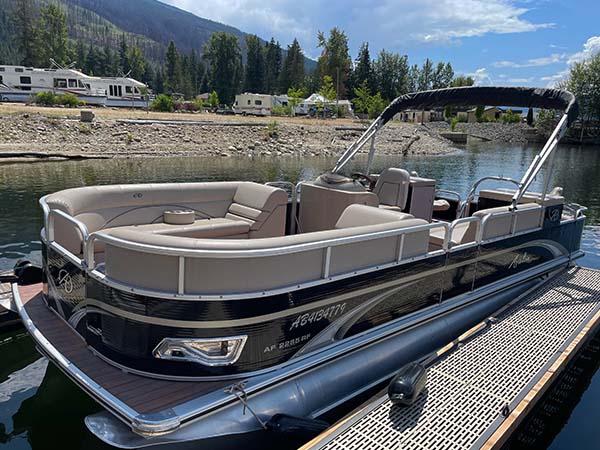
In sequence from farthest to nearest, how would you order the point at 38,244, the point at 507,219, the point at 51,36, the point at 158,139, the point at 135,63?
1. the point at 135,63
2. the point at 51,36
3. the point at 158,139
4. the point at 38,244
5. the point at 507,219

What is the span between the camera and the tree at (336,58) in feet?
263

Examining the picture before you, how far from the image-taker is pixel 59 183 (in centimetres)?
1702

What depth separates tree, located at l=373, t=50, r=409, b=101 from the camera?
82.9 metres

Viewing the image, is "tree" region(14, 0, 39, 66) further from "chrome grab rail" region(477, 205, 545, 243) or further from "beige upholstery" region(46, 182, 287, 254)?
"chrome grab rail" region(477, 205, 545, 243)

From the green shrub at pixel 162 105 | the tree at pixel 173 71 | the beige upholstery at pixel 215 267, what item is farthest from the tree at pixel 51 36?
the beige upholstery at pixel 215 267

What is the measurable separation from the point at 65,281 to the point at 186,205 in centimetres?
216

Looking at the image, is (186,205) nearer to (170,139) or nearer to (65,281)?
(65,281)

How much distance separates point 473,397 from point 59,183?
55.1 ft

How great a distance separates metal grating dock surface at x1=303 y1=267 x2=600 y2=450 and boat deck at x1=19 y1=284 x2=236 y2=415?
0.95m

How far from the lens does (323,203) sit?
613 centimetres

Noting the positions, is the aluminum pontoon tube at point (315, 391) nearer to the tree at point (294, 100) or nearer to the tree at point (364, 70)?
the tree at point (294, 100)

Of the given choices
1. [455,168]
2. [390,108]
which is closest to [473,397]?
[390,108]

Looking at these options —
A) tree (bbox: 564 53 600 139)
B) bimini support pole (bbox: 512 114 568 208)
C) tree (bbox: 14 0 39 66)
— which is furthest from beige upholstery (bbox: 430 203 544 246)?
tree (bbox: 14 0 39 66)

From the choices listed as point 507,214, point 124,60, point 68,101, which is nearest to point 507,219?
point 507,214
